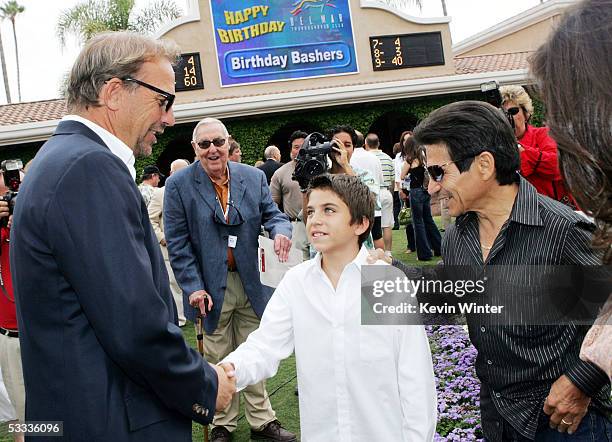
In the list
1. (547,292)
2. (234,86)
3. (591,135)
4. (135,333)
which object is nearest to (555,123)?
(591,135)

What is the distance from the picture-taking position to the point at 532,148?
4.98 m

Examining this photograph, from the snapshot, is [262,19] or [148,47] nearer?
[148,47]

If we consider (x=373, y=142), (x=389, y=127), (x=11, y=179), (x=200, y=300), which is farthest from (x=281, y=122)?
(x=11, y=179)

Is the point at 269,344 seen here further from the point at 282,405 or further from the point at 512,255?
the point at 282,405

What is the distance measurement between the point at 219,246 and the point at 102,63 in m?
2.35

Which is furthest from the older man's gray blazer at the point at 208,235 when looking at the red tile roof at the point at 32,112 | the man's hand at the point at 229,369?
the red tile roof at the point at 32,112

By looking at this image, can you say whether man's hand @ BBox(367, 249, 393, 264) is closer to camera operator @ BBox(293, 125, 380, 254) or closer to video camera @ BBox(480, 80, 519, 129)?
camera operator @ BBox(293, 125, 380, 254)

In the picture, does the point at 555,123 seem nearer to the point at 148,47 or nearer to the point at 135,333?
the point at 135,333

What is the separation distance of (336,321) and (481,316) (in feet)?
2.07

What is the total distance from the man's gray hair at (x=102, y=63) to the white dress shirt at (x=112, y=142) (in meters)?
0.10

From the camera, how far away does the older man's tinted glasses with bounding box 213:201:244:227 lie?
14.6 feet

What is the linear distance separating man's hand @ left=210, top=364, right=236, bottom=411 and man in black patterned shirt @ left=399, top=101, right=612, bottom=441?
0.96 m

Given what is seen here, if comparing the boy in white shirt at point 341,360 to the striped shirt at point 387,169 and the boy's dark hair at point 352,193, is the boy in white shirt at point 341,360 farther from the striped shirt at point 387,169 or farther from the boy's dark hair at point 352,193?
the striped shirt at point 387,169

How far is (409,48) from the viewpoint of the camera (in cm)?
1988
